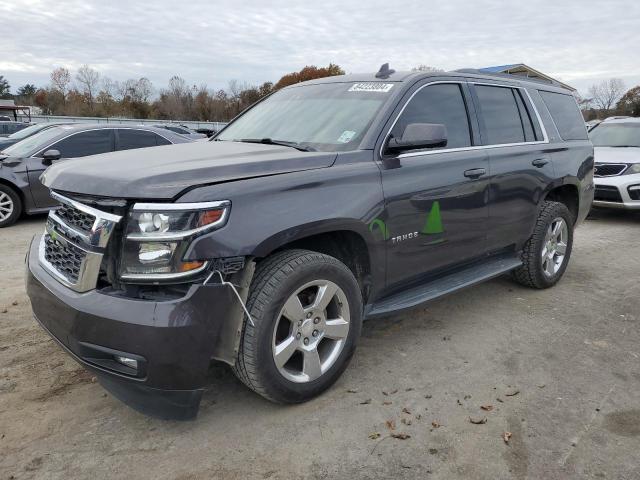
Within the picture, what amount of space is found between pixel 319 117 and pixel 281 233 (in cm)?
128

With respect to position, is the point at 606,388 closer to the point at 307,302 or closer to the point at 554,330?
the point at 554,330

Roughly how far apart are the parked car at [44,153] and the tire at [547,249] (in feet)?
21.2

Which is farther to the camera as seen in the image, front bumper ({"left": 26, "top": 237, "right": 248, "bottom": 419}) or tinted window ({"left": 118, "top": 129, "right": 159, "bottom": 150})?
tinted window ({"left": 118, "top": 129, "right": 159, "bottom": 150})

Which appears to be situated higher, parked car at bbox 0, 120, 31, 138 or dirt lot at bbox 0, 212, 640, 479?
parked car at bbox 0, 120, 31, 138

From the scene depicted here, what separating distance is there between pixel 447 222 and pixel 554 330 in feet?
4.54

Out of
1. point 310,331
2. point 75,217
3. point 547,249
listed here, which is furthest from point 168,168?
point 547,249

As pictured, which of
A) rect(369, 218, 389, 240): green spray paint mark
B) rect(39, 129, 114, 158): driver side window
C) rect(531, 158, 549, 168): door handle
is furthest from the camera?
rect(39, 129, 114, 158): driver side window

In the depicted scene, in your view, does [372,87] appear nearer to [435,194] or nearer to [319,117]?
[319,117]

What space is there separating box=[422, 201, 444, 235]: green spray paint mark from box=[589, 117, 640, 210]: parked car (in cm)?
658

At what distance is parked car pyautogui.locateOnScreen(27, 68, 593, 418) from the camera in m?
2.38

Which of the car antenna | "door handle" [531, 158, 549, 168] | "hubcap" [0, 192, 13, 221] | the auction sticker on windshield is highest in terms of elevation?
the car antenna

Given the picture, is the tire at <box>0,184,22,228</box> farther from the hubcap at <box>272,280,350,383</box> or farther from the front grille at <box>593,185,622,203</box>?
the front grille at <box>593,185,622,203</box>

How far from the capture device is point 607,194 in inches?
345

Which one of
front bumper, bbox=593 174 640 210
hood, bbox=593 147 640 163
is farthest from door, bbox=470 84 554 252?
hood, bbox=593 147 640 163
